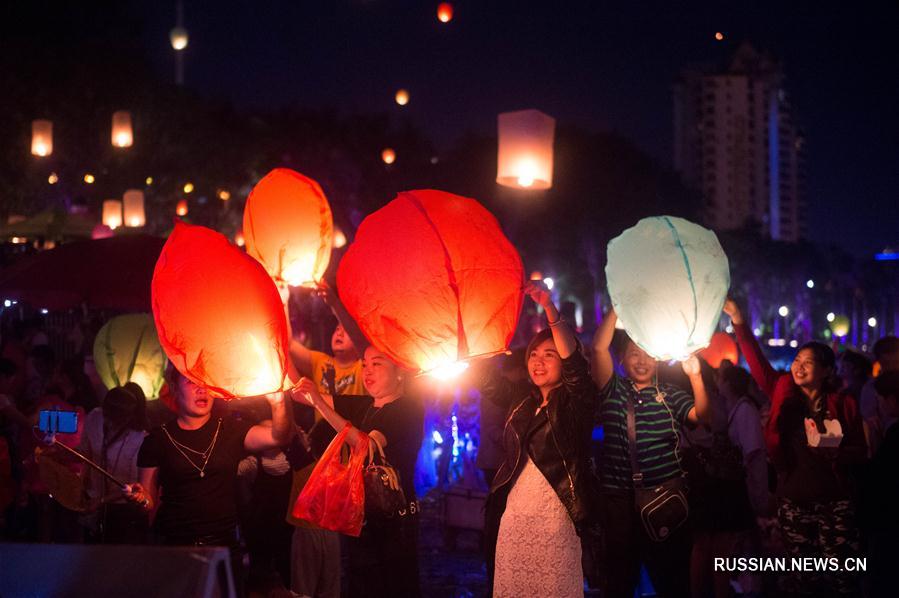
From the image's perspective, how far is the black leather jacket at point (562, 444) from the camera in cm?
448

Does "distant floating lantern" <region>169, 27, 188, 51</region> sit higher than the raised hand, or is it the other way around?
"distant floating lantern" <region>169, 27, 188, 51</region>

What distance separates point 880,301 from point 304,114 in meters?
38.7

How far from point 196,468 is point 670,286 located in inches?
98.4

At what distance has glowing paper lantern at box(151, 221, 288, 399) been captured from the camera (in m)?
3.78

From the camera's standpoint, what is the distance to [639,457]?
4.93 meters

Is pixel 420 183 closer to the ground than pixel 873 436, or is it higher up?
higher up

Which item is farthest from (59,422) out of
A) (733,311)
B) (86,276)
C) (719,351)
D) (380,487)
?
(719,351)

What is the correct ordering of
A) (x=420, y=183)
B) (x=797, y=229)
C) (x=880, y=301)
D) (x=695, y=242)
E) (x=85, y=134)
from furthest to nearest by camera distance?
(x=797, y=229)
(x=880, y=301)
(x=420, y=183)
(x=85, y=134)
(x=695, y=242)

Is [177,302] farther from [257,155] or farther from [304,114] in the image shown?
[304,114]

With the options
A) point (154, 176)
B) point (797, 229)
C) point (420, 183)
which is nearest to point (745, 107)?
point (797, 229)

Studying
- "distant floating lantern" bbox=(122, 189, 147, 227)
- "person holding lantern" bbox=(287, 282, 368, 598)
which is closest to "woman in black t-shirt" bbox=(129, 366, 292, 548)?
"person holding lantern" bbox=(287, 282, 368, 598)

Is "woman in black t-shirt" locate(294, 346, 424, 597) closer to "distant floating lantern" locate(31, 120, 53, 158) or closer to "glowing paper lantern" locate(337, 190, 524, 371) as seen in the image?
"glowing paper lantern" locate(337, 190, 524, 371)

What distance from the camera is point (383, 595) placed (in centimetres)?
464

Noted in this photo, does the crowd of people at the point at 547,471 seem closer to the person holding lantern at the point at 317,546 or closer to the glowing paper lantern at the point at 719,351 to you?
the person holding lantern at the point at 317,546
